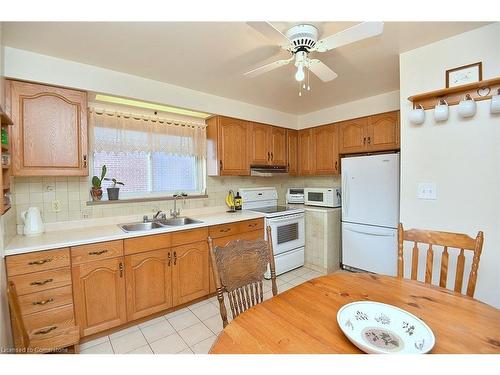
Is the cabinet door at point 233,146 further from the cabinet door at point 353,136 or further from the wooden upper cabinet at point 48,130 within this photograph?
the wooden upper cabinet at point 48,130

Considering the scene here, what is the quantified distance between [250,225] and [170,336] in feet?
4.45

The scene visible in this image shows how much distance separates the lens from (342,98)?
9.99 feet

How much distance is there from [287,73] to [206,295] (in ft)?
8.01

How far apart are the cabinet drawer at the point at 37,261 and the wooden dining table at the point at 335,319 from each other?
1.52 m

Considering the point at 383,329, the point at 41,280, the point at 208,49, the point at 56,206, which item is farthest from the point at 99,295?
the point at 208,49

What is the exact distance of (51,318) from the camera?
5.45 feet

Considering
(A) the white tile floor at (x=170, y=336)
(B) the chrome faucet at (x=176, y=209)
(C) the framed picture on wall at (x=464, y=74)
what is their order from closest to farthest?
(C) the framed picture on wall at (x=464, y=74), (A) the white tile floor at (x=170, y=336), (B) the chrome faucet at (x=176, y=209)

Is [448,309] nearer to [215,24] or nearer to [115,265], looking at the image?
[215,24]

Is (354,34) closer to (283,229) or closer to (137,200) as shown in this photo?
(283,229)

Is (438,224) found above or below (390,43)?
below

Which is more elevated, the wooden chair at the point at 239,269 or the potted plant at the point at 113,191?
the potted plant at the point at 113,191

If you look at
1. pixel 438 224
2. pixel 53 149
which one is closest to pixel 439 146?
pixel 438 224

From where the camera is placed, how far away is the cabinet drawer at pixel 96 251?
5.80ft

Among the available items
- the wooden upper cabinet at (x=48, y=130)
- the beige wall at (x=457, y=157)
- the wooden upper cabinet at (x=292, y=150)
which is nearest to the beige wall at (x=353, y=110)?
the wooden upper cabinet at (x=292, y=150)
